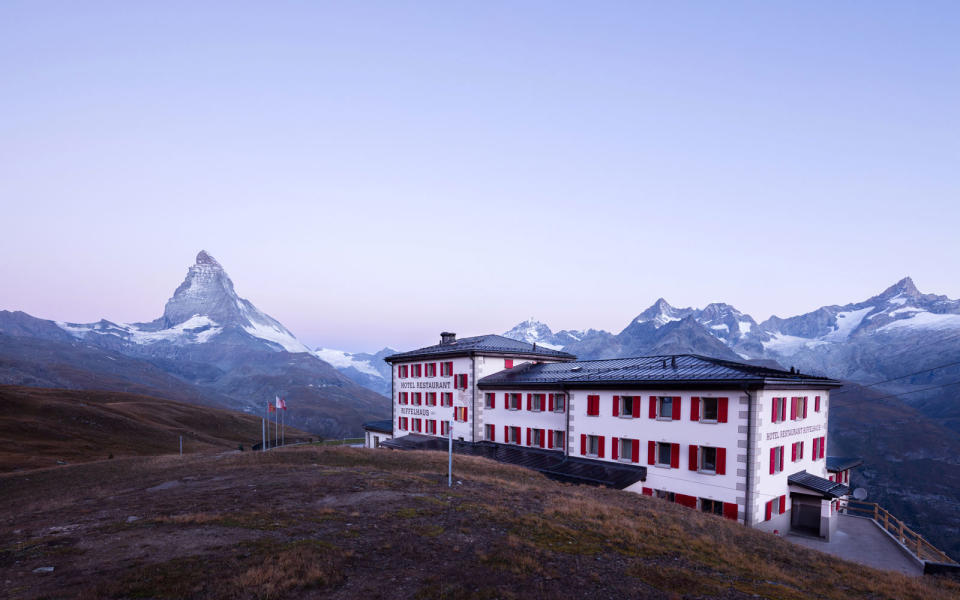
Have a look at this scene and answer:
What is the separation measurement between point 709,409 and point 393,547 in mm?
25378

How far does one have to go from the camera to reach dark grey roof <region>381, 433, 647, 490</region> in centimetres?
3672

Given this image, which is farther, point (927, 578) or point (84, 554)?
point (927, 578)

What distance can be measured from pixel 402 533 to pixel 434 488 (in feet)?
29.2

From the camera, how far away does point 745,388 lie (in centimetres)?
3164

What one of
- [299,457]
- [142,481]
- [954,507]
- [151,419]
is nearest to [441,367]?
[299,457]

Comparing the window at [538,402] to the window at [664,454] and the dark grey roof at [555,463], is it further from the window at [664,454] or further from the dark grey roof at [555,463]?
the window at [664,454]

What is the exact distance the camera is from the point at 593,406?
136 feet

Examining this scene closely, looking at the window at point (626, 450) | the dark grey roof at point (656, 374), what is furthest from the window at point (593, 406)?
the window at point (626, 450)

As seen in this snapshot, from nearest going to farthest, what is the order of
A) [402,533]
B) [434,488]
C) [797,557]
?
1. [402,533]
2. [797,557]
3. [434,488]

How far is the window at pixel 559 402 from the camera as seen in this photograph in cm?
4517

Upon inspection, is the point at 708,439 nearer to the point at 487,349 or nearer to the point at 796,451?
the point at 796,451

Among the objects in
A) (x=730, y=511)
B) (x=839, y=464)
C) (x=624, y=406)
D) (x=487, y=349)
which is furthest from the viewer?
(x=487, y=349)

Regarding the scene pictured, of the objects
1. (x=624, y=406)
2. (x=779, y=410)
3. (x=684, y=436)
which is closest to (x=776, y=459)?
(x=779, y=410)

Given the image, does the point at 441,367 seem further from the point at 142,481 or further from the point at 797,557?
the point at 797,557
